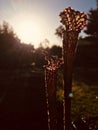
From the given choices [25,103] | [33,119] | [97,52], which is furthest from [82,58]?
[33,119]

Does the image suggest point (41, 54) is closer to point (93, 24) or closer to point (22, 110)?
point (93, 24)

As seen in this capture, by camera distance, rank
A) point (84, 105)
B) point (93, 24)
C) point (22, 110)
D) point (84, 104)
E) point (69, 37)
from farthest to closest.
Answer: point (93, 24)
point (84, 104)
point (84, 105)
point (22, 110)
point (69, 37)

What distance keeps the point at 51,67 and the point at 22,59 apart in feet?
127

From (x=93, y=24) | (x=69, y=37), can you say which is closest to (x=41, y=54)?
(x=93, y=24)

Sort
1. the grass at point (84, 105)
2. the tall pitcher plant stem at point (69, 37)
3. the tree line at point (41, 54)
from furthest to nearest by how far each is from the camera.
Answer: the tree line at point (41, 54), the grass at point (84, 105), the tall pitcher plant stem at point (69, 37)

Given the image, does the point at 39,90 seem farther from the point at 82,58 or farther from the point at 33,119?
the point at 82,58

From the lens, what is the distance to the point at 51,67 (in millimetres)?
3449

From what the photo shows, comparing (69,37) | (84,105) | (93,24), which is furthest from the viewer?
(93,24)

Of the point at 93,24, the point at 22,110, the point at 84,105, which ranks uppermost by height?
the point at 93,24

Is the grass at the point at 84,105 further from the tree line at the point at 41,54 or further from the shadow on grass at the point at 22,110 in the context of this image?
the tree line at the point at 41,54

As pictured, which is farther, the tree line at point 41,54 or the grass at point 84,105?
the tree line at point 41,54

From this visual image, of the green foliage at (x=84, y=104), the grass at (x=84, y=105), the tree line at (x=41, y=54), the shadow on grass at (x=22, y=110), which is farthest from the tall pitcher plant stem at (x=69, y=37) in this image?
the tree line at (x=41, y=54)

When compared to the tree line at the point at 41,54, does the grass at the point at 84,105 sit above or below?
below

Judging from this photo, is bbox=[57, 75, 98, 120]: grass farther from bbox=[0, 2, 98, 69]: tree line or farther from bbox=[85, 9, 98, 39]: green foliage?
bbox=[85, 9, 98, 39]: green foliage
